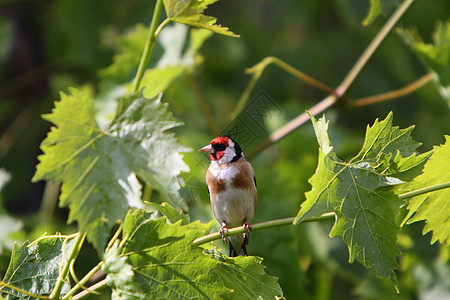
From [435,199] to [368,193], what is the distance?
24 cm

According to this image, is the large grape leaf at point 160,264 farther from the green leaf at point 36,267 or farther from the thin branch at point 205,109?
the thin branch at point 205,109

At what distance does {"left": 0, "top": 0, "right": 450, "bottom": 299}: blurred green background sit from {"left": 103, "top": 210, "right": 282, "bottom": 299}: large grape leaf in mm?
914

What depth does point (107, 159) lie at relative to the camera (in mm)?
1183

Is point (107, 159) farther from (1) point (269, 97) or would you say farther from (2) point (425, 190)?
(1) point (269, 97)

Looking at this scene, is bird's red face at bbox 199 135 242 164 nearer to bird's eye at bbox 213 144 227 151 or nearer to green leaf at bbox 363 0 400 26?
bird's eye at bbox 213 144 227 151

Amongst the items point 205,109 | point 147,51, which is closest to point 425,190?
point 147,51

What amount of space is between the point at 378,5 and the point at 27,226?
215 centimetres

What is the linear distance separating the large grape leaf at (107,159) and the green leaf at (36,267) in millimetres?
336

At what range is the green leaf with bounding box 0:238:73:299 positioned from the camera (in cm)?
144

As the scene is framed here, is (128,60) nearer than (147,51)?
No

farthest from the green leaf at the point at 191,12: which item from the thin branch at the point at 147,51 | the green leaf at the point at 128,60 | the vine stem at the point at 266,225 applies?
the green leaf at the point at 128,60

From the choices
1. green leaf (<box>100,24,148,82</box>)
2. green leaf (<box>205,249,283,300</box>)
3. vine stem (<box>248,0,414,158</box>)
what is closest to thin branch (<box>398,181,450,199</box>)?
green leaf (<box>205,249,283,300</box>)

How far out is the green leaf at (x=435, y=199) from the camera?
1.35m

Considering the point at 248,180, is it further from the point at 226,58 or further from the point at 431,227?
the point at 226,58
